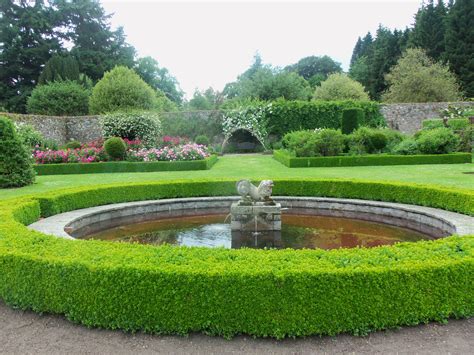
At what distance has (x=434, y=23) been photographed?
3888 cm

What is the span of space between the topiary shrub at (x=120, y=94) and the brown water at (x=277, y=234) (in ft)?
62.6

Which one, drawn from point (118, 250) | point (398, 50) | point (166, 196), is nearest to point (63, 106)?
point (166, 196)

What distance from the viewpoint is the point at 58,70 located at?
32.5m

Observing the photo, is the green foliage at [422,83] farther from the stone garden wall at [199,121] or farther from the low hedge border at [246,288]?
the low hedge border at [246,288]

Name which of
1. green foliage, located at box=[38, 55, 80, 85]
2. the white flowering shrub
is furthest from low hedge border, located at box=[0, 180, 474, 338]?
green foliage, located at box=[38, 55, 80, 85]

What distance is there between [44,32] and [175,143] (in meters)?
23.0

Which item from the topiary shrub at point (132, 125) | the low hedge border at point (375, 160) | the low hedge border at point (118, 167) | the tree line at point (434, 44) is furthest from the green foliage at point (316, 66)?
the low hedge border at point (118, 167)

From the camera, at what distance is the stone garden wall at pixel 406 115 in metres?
25.9

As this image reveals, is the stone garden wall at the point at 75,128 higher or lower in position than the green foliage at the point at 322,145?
higher

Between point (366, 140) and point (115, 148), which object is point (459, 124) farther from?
point (115, 148)

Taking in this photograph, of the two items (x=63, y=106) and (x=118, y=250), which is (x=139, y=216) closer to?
(x=118, y=250)

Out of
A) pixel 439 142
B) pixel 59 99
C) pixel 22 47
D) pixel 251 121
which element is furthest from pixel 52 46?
pixel 439 142

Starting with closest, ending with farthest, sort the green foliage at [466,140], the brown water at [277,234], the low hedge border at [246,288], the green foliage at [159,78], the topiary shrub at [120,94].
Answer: the low hedge border at [246,288] < the brown water at [277,234] < the green foliage at [466,140] < the topiary shrub at [120,94] < the green foliage at [159,78]

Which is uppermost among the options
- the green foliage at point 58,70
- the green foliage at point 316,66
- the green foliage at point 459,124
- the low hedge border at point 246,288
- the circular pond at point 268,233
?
the green foliage at point 316,66
